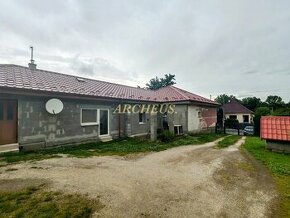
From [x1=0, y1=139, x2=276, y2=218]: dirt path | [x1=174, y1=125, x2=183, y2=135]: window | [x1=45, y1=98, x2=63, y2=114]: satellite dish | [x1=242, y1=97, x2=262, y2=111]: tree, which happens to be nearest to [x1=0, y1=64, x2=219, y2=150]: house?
[x1=45, y1=98, x2=63, y2=114]: satellite dish

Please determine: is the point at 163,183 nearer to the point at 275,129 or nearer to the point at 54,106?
the point at 54,106

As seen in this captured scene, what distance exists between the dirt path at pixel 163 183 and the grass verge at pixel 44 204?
0.29 metres

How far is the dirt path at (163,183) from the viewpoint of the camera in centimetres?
394

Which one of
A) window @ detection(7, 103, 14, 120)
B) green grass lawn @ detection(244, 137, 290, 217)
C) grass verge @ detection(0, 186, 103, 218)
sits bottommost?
green grass lawn @ detection(244, 137, 290, 217)

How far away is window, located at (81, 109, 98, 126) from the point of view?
1182cm

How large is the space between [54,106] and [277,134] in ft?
37.4

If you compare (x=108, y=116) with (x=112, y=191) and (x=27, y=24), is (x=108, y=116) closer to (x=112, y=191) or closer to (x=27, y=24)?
(x=27, y=24)

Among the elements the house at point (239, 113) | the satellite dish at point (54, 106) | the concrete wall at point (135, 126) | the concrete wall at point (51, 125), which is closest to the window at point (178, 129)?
the concrete wall at point (135, 126)

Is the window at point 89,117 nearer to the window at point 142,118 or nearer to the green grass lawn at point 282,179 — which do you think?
the window at point 142,118

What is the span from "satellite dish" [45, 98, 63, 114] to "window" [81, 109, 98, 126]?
1.70m

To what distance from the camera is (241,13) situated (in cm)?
1085

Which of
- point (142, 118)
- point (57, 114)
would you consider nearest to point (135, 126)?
point (142, 118)

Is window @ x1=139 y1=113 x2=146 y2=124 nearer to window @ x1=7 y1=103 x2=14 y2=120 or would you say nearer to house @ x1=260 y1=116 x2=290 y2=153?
house @ x1=260 y1=116 x2=290 y2=153

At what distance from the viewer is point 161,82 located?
43750 millimetres
